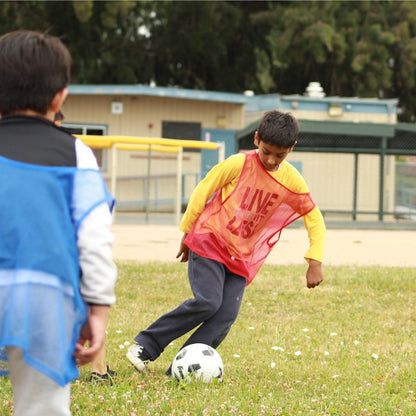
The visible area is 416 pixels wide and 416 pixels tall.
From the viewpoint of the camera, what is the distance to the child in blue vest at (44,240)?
2613mm

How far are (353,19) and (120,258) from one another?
21.8m

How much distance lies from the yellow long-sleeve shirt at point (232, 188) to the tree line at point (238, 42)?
80.2ft

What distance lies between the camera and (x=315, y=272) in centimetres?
518

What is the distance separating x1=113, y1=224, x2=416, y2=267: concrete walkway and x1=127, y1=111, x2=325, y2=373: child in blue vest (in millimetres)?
6712

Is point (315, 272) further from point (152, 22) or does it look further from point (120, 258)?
point (152, 22)

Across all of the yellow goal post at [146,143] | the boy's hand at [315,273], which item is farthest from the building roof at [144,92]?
the boy's hand at [315,273]

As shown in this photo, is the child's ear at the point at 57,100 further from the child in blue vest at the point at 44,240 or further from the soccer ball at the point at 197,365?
the soccer ball at the point at 197,365

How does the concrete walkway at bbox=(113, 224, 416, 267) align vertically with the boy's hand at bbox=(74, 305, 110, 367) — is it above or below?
below

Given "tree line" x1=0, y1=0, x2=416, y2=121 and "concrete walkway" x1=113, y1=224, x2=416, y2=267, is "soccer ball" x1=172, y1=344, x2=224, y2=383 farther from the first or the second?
"tree line" x1=0, y1=0, x2=416, y2=121

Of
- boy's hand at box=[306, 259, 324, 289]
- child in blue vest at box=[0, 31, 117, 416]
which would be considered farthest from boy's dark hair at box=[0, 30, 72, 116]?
boy's hand at box=[306, 259, 324, 289]

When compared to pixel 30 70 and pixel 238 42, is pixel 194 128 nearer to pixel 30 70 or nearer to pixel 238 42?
pixel 238 42

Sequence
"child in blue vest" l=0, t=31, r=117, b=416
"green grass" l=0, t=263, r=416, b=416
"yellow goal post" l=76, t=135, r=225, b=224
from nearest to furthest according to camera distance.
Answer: "child in blue vest" l=0, t=31, r=117, b=416
"green grass" l=0, t=263, r=416, b=416
"yellow goal post" l=76, t=135, r=225, b=224

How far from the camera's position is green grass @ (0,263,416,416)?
4547 mm

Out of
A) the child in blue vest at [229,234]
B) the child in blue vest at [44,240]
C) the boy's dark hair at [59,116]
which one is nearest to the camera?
the child in blue vest at [44,240]
